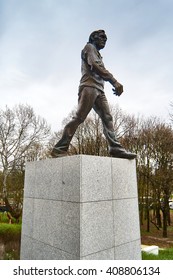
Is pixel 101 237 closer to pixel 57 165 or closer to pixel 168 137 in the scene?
pixel 57 165

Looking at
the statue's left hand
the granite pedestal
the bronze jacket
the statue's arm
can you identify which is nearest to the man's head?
the bronze jacket

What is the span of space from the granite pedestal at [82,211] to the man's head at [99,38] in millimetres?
2590

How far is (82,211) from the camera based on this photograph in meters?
3.36

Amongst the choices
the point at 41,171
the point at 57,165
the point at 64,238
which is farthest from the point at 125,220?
the point at 41,171

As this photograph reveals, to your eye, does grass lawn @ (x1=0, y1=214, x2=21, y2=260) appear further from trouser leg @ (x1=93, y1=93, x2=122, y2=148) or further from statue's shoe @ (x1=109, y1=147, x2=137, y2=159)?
trouser leg @ (x1=93, y1=93, x2=122, y2=148)

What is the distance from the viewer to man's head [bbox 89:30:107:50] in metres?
4.77

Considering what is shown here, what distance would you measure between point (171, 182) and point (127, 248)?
14.9m

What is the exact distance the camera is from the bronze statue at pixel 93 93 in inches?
175

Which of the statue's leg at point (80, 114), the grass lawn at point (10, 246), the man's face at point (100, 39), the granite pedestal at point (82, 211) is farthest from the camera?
the grass lawn at point (10, 246)

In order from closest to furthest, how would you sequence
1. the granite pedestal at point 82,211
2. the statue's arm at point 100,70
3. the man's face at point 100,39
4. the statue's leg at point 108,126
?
the granite pedestal at point 82,211 < the statue's arm at point 100,70 < the statue's leg at point 108,126 < the man's face at point 100,39

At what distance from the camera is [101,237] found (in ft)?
11.7

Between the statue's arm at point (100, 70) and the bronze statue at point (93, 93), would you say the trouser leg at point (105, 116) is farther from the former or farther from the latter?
the statue's arm at point (100, 70)

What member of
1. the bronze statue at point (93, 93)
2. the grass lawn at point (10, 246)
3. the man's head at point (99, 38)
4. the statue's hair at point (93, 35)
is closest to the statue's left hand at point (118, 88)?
the bronze statue at point (93, 93)
